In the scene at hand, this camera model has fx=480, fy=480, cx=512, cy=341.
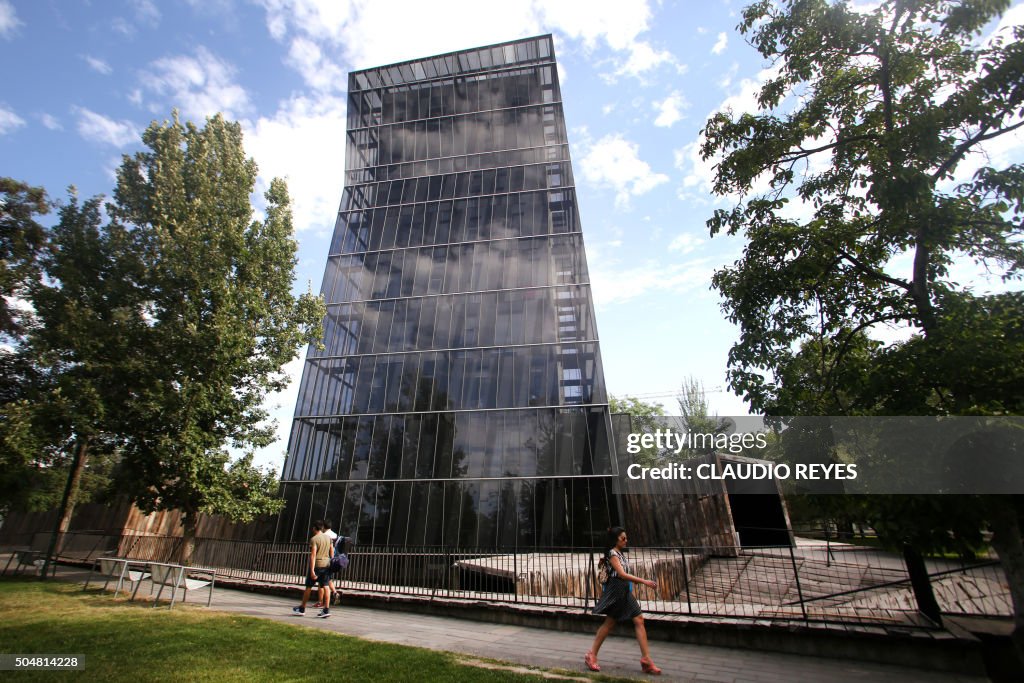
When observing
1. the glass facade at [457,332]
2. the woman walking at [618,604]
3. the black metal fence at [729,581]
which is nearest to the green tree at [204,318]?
the black metal fence at [729,581]

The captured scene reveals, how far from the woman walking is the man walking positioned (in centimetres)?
600

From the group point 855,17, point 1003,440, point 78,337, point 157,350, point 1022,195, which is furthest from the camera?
point 157,350

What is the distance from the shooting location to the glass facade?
2250 cm

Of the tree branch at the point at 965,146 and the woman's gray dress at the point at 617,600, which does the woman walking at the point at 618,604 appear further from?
the tree branch at the point at 965,146

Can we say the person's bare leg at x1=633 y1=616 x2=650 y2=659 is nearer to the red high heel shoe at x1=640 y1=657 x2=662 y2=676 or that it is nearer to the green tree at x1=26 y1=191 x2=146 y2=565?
the red high heel shoe at x1=640 y1=657 x2=662 y2=676

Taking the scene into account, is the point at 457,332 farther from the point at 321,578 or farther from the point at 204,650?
the point at 204,650

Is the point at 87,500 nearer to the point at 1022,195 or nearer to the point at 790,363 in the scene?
the point at 790,363

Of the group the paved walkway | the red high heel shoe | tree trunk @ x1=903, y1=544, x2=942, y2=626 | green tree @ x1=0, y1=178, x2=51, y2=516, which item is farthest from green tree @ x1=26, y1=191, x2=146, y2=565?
tree trunk @ x1=903, y1=544, x2=942, y2=626

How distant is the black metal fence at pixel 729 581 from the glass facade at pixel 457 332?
6756mm

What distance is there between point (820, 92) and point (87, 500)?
3333 cm

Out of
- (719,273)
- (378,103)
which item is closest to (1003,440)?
(719,273)

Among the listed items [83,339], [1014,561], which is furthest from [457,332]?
[1014,561]

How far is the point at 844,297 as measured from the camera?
26.2 ft

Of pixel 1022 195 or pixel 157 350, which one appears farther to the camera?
pixel 157 350
